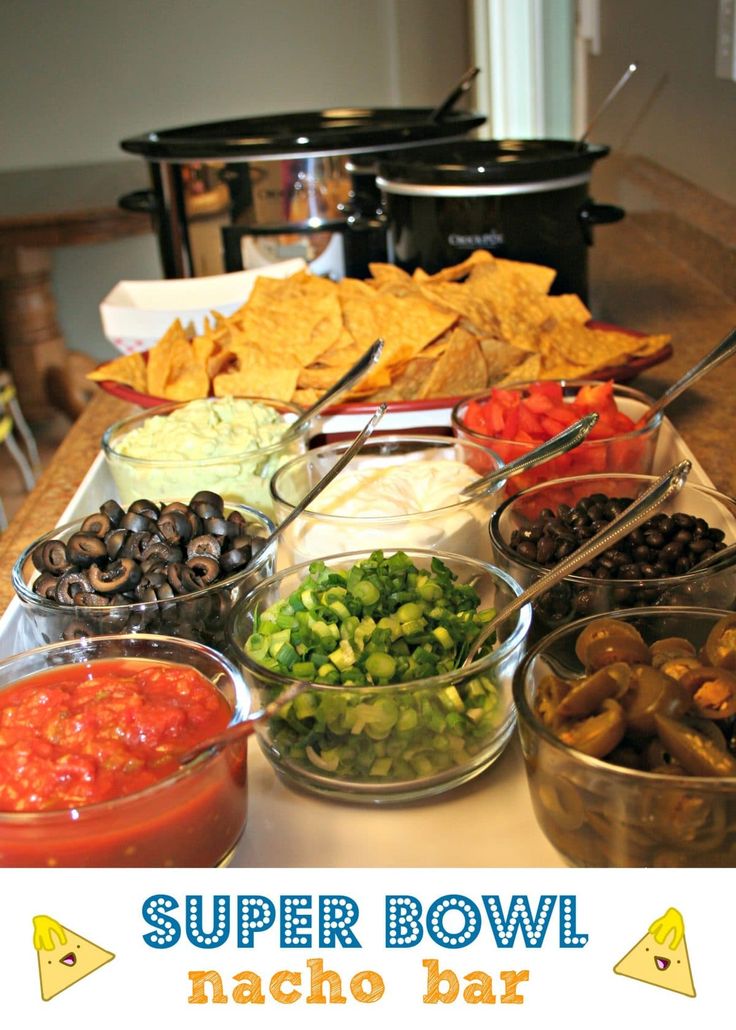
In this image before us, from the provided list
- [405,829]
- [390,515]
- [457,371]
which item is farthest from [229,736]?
[457,371]

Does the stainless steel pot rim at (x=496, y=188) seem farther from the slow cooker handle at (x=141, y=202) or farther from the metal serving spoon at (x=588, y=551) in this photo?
the metal serving spoon at (x=588, y=551)

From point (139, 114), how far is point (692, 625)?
5.86m

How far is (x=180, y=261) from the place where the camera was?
2.27 metres

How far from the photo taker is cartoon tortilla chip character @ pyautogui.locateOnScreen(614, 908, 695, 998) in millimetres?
585

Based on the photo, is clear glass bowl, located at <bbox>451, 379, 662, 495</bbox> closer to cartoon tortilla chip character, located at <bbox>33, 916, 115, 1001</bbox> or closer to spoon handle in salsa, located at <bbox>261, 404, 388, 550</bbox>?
spoon handle in salsa, located at <bbox>261, 404, 388, 550</bbox>

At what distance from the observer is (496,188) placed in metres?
1.62

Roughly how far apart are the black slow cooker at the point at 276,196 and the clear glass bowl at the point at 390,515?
91 cm

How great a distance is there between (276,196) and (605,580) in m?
1.39

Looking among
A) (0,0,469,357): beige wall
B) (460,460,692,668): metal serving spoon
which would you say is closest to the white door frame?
(0,0,469,357): beige wall

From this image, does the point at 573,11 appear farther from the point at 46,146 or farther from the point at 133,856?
the point at 133,856

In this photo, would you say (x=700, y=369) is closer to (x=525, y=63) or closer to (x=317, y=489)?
(x=317, y=489)

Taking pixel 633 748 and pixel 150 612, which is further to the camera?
pixel 150 612

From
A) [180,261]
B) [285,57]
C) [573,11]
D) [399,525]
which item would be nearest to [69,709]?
[399,525]

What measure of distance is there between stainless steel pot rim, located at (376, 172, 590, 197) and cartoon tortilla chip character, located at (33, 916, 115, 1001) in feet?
4.17
